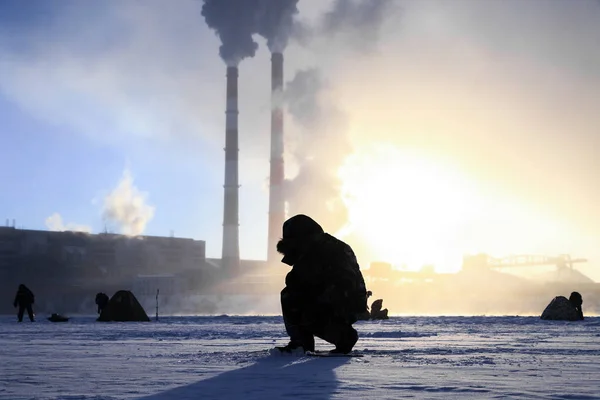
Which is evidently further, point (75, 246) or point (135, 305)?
point (75, 246)

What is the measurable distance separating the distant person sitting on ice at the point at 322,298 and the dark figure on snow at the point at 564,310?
73.2 ft

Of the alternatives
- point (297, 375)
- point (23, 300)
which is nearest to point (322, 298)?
point (297, 375)

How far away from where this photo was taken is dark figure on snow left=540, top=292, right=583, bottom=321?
30906 mm

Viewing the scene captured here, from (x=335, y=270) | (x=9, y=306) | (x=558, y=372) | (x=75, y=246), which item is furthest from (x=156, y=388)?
(x=75, y=246)

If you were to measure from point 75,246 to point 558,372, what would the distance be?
305 ft

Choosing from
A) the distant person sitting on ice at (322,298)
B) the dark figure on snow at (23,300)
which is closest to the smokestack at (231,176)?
the dark figure on snow at (23,300)

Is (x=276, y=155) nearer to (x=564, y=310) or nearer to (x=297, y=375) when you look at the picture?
(x=564, y=310)

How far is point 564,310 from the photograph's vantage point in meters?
31.1

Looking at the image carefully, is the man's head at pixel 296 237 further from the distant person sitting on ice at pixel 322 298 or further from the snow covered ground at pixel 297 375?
the snow covered ground at pixel 297 375

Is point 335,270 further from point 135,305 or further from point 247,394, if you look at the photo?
point 135,305

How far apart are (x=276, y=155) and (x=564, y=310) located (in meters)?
66.6

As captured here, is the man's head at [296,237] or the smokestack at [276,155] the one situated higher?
the smokestack at [276,155]

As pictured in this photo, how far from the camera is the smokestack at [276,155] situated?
9594 cm

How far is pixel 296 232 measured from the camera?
10.9 m
